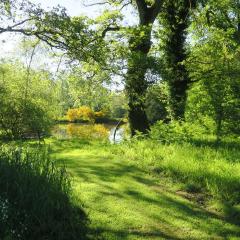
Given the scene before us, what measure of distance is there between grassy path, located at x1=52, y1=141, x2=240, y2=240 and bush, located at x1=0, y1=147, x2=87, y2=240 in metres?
0.57

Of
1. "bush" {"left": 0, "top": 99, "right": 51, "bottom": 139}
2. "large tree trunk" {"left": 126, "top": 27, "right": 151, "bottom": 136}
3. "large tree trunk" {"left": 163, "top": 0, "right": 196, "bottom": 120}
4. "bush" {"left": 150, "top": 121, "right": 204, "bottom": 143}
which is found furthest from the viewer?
"bush" {"left": 0, "top": 99, "right": 51, "bottom": 139}

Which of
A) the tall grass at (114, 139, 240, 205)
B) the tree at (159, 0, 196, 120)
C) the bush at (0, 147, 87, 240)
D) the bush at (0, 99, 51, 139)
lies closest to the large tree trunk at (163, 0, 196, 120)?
the tree at (159, 0, 196, 120)

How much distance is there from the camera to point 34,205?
18.8 feet

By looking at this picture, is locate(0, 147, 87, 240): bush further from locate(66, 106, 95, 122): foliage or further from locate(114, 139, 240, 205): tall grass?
locate(66, 106, 95, 122): foliage

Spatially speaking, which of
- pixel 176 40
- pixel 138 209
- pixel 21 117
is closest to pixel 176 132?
pixel 138 209

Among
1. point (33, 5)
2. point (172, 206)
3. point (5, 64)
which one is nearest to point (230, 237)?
point (172, 206)

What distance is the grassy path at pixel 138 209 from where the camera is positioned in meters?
6.54

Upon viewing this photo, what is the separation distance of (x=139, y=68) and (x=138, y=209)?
5.74m

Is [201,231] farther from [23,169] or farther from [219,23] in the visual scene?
[219,23]

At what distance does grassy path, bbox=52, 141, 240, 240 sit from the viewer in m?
6.54

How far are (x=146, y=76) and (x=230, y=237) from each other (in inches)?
292

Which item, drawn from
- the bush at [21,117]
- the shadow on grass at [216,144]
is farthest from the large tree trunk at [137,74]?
the bush at [21,117]

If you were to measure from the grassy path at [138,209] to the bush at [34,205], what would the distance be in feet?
1.88

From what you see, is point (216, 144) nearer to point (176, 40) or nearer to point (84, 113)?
point (176, 40)
